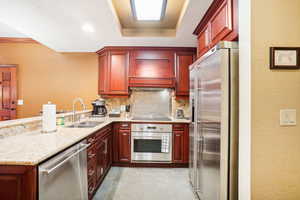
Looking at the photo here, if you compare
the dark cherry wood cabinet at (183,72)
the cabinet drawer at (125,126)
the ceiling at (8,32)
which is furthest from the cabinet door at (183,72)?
the ceiling at (8,32)

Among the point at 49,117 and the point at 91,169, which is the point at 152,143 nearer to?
the point at 91,169

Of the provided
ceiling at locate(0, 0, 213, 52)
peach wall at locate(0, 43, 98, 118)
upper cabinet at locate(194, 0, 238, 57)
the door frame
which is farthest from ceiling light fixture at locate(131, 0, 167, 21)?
the door frame

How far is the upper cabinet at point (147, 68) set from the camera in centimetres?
369

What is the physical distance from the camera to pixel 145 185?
2.64 meters

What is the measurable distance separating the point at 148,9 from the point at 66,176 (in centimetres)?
235

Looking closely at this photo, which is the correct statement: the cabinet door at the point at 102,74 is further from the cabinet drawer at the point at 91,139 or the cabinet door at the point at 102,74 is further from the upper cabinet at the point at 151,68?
the cabinet drawer at the point at 91,139

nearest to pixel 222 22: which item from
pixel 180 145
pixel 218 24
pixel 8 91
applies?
pixel 218 24

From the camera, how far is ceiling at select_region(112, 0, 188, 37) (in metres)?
→ 2.57

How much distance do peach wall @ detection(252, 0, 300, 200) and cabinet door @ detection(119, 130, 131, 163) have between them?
2.37m

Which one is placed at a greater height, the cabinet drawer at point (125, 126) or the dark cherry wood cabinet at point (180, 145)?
the cabinet drawer at point (125, 126)

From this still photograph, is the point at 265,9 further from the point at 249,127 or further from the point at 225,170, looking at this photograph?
the point at 225,170

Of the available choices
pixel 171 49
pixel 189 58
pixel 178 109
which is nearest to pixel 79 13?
pixel 171 49

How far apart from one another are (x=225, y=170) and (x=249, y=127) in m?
0.46

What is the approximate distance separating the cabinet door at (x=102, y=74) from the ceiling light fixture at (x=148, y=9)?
52.4 inches
